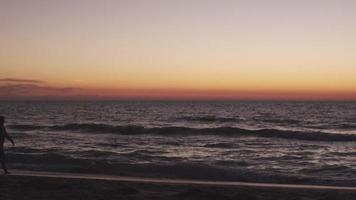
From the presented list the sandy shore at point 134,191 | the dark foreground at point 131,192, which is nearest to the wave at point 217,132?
the sandy shore at point 134,191

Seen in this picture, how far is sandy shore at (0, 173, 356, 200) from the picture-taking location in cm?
1032

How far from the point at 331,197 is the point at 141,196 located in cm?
452

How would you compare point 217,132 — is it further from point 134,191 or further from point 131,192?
point 131,192

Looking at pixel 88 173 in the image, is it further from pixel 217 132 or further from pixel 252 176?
pixel 217 132

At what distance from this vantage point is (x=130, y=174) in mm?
16266

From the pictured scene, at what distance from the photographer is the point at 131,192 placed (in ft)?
35.4

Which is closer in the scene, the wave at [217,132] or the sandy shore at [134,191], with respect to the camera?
the sandy shore at [134,191]

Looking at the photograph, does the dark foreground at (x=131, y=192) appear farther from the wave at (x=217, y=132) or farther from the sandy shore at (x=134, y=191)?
the wave at (x=217, y=132)

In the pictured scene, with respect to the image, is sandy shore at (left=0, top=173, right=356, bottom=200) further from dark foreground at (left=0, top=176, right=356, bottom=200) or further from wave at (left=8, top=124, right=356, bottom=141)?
wave at (left=8, top=124, right=356, bottom=141)

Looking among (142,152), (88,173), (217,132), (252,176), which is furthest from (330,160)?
(217,132)

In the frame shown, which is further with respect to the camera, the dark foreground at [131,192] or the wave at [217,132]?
the wave at [217,132]

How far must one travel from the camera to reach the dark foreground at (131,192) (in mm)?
10266

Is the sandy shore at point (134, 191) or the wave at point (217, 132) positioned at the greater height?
the sandy shore at point (134, 191)

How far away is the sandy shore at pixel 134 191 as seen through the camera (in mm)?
10320
